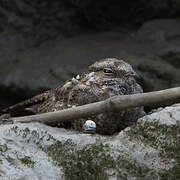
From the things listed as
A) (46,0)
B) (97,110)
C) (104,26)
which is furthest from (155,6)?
(97,110)

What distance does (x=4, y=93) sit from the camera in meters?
7.80

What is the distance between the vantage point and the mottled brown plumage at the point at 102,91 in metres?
3.16

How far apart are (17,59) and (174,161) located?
5780 millimetres

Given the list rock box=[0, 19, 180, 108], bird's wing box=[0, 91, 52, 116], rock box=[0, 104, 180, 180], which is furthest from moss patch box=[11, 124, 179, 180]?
rock box=[0, 19, 180, 108]

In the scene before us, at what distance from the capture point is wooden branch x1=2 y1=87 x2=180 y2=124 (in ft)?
8.89

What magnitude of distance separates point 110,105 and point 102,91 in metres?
0.53

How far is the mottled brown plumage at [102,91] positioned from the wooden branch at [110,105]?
0.33 meters

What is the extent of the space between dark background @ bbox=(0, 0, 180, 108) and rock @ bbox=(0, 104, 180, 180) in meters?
4.65

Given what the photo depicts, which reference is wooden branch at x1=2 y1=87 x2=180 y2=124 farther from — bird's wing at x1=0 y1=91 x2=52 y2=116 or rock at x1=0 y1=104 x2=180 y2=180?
bird's wing at x1=0 y1=91 x2=52 y2=116

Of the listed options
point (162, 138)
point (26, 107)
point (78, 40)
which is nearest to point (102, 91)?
point (26, 107)

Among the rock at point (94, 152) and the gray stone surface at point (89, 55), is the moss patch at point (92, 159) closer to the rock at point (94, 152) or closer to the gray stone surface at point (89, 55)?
the rock at point (94, 152)

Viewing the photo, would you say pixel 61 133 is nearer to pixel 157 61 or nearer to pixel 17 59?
pixel 157 61

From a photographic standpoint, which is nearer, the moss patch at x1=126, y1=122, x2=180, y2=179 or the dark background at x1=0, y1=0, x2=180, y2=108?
the moss patch at x1=126, y1=122, x2=180, y2=179

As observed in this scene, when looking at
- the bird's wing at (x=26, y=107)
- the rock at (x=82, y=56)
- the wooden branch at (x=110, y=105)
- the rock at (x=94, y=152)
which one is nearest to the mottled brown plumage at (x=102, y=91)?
the bird's wing at (x=26, y=107)
